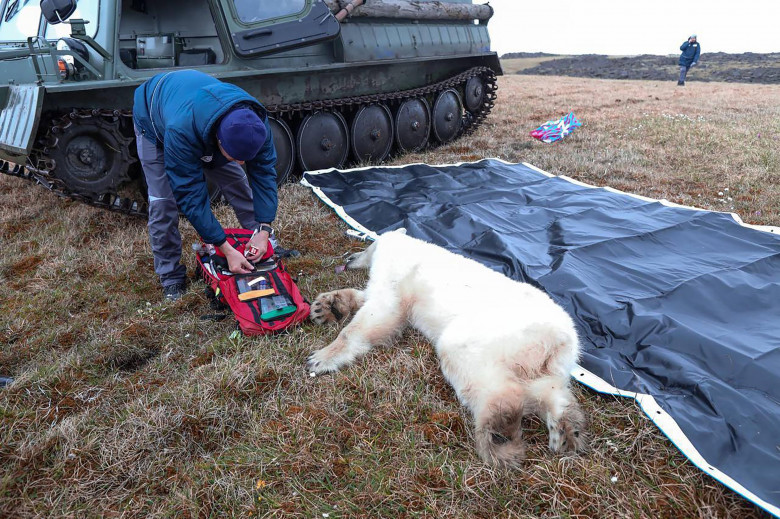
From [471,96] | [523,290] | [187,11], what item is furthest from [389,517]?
[471,96]

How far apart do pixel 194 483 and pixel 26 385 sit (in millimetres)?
1353

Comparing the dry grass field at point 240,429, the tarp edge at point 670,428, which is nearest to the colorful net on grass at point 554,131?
the dry grass field at point 240,429

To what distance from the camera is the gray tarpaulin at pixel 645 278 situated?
7.54 feet

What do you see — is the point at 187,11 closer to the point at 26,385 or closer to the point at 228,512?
the point at 26,385

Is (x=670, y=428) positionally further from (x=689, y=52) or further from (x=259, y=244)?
(x=689, y=52)

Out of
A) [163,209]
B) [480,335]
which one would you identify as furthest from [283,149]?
[480,335]

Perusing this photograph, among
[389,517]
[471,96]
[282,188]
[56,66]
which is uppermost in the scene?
[56,66]

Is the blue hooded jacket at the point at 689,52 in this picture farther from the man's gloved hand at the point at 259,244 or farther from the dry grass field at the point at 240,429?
the man's gloved hand at the point at 259,244

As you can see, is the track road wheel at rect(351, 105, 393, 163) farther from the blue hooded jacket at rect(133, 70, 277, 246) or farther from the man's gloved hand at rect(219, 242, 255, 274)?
the man's gloved hand at rect(219, 242, 255, 274)

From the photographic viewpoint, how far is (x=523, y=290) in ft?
9.16

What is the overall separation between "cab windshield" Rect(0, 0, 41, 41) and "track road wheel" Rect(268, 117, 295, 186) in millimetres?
2806

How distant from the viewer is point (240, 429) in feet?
8.13

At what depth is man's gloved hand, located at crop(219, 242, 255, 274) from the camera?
330 centimetres

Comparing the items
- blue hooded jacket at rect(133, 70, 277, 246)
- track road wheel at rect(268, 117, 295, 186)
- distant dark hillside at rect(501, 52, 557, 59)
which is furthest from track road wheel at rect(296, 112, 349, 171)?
distant dark hillside at rect(501, 52, 557, 59)
